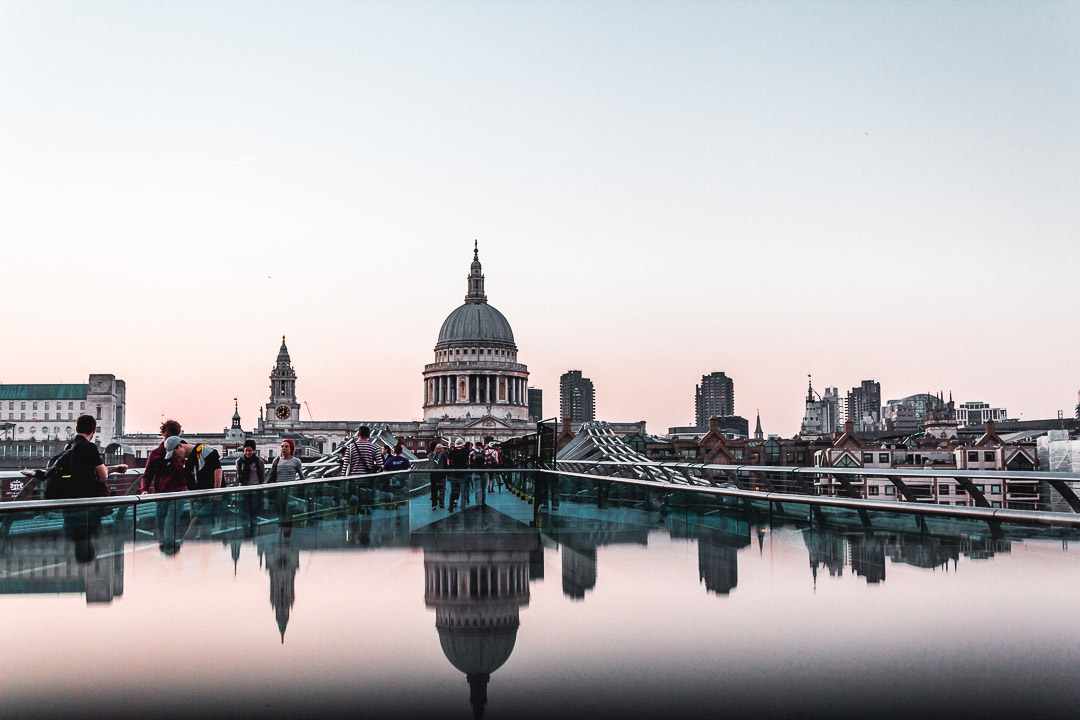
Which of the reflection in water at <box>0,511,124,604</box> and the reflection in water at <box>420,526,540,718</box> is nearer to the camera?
the reflection in water at <box>420,526,540,718</box>

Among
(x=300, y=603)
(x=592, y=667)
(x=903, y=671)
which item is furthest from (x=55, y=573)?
(x=903, y=671)

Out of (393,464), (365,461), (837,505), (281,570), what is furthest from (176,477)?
(393,464)

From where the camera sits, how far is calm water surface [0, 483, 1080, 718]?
18.3ft

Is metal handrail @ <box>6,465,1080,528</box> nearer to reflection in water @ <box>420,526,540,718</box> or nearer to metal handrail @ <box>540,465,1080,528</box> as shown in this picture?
metal handrail @ <box>540,465,1080,528</box>

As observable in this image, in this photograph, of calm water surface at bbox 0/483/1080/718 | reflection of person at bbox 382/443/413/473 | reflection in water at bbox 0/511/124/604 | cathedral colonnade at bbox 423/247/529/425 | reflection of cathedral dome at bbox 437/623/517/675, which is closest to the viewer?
calm water surface at bbox 0/483/1080/718

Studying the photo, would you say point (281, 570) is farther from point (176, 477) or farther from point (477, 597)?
point (176, 477)

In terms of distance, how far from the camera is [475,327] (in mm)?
182875

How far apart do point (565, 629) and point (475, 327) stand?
17604 cm

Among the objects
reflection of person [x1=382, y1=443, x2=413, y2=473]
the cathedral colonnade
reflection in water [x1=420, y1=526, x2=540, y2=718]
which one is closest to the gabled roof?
the cathedral colonnade

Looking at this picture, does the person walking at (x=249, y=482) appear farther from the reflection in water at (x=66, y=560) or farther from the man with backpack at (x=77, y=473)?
the reflection in water at (x=66, y=560)

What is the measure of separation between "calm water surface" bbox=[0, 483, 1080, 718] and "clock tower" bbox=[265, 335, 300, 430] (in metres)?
180

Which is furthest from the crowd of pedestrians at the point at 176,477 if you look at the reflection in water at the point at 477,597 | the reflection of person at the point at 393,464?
the reflection of person at the point at 393,464

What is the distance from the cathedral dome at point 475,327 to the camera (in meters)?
183

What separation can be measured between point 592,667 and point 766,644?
111 centimetres
